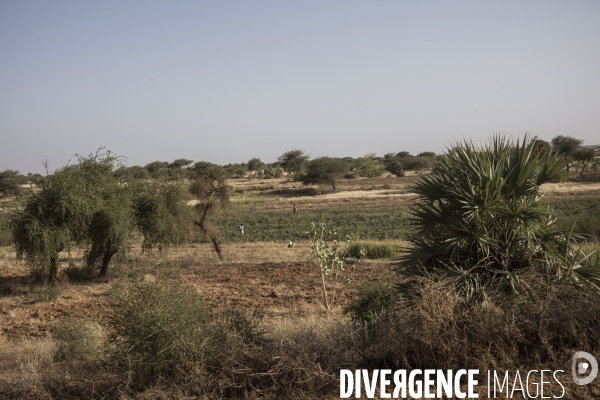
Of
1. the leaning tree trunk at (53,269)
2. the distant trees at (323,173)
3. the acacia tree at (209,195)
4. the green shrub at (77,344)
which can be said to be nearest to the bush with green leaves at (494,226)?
the green shrub at (77,344)

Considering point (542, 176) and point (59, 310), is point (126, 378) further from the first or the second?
point (59, 310)

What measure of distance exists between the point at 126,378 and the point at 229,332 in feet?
4.12

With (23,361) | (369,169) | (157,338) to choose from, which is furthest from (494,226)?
(369,169)

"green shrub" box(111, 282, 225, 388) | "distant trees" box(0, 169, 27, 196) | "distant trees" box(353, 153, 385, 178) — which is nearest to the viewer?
"green shrub" box(111, 282, 225, 388)

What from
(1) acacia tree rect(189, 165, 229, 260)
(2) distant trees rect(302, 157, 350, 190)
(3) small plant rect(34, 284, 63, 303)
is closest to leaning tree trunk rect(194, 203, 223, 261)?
(1) acacia tree rect(189, 165, 229, 260)

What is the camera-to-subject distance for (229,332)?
661cm

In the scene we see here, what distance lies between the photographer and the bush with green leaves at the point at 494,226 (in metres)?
7.62

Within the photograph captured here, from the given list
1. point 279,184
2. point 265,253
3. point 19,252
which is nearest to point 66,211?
point 19,252

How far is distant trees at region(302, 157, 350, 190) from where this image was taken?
7581 cm

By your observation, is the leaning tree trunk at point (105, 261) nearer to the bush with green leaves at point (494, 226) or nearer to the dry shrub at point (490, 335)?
the bush with green leaves at point (494, 226)

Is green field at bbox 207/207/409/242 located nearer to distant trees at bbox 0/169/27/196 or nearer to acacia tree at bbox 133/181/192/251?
acacia tree at bbox 133/181/192/251

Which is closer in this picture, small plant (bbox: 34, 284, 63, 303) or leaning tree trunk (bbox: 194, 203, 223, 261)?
small plant (bbox: 34, 284, 63, 303)

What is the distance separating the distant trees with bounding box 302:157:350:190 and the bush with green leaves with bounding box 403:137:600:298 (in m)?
67.2

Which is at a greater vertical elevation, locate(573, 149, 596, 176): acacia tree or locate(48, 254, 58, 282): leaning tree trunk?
locate(573, 149, 596, 176): acacia tree
